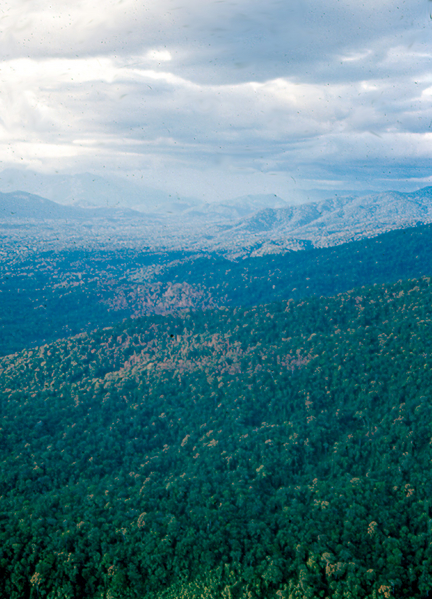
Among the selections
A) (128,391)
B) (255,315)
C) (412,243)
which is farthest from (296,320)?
(412,243)

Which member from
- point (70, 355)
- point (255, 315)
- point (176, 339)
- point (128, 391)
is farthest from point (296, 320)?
point (70, 355)

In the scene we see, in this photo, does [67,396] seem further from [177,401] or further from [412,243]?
[412,243]

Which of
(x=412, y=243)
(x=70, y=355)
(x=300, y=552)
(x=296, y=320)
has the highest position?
(x=412, y=243)

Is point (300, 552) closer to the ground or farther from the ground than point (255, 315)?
closer to the ground

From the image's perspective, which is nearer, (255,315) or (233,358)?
(233,358)

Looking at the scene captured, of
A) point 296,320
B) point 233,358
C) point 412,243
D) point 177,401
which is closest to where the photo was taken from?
point 177,401

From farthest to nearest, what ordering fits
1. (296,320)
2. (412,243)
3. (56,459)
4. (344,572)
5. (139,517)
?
(412,243), (296,320), (56,459), (139,517), (344,572)
